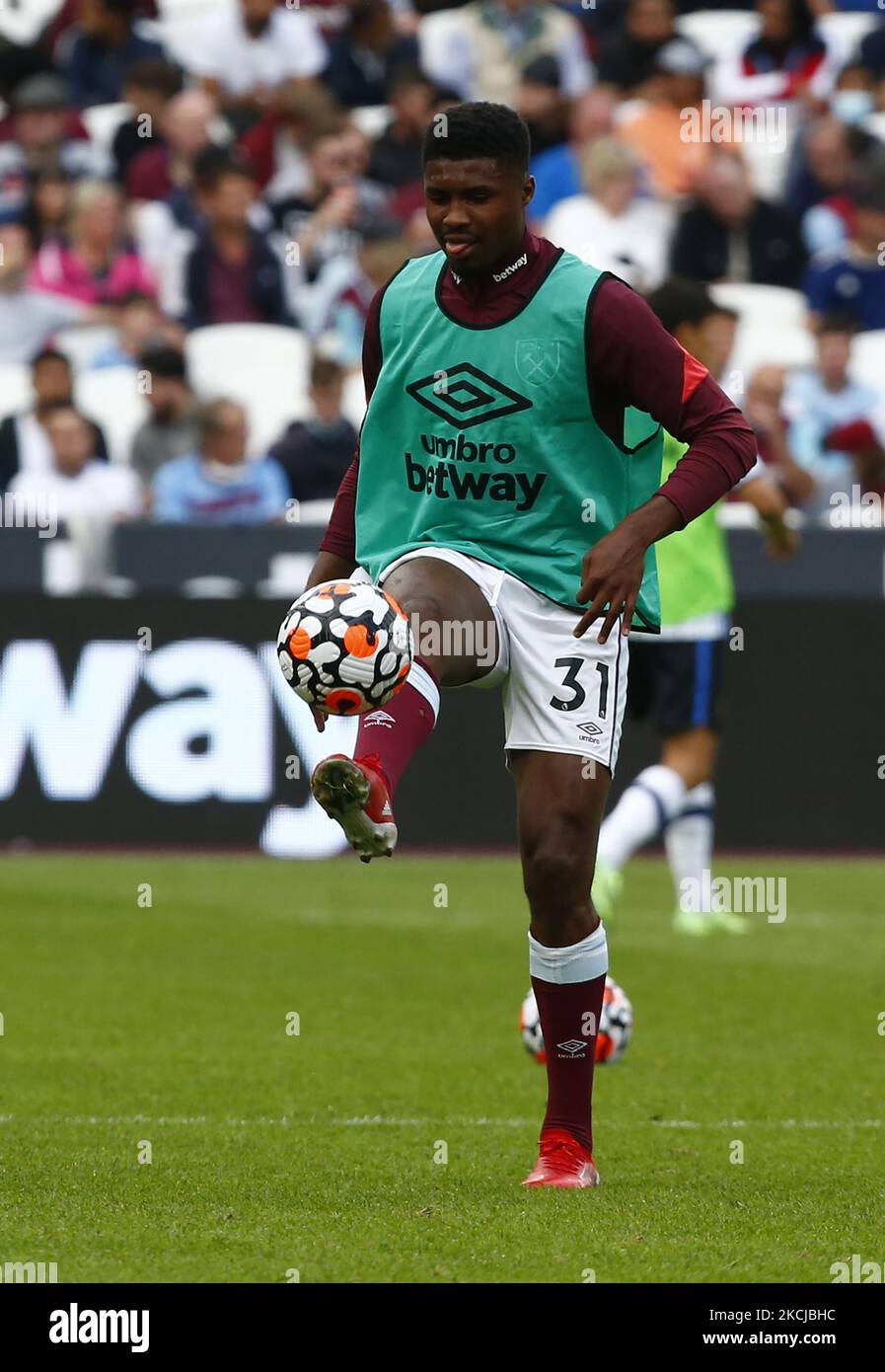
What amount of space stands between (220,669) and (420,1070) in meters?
5.96

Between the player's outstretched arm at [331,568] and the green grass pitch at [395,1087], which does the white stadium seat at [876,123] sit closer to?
the green grass pitch at [395,1087]

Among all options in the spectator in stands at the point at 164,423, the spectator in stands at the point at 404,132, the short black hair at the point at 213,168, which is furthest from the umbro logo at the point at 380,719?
the spectator in stands at the point at 404,132

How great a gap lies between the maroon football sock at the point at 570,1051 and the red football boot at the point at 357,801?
0.96 metres

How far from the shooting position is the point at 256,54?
1933cm

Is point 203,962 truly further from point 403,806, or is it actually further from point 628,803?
point 403,806

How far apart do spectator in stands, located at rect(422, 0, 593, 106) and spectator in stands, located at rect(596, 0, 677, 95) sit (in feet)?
0.85

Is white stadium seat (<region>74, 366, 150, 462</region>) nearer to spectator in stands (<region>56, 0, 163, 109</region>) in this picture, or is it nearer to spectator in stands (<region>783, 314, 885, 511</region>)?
spectator in stands (<region>56, 0, 163, 109</region>)

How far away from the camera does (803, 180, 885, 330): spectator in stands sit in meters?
17.8

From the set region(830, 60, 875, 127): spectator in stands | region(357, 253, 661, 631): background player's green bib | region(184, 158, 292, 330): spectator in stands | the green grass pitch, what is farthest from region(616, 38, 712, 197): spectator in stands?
region(357, 253, 661, 631): background player's green bib

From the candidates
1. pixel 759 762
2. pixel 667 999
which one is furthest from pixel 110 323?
pixel 667 999

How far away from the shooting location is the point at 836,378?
16.4 meters

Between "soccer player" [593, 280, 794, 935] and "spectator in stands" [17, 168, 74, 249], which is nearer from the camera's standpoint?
"soccer player" [593, 280, 794, 935]

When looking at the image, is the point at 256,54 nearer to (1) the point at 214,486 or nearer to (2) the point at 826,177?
(2) the point at 826,177

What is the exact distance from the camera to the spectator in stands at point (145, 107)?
1858 cm
